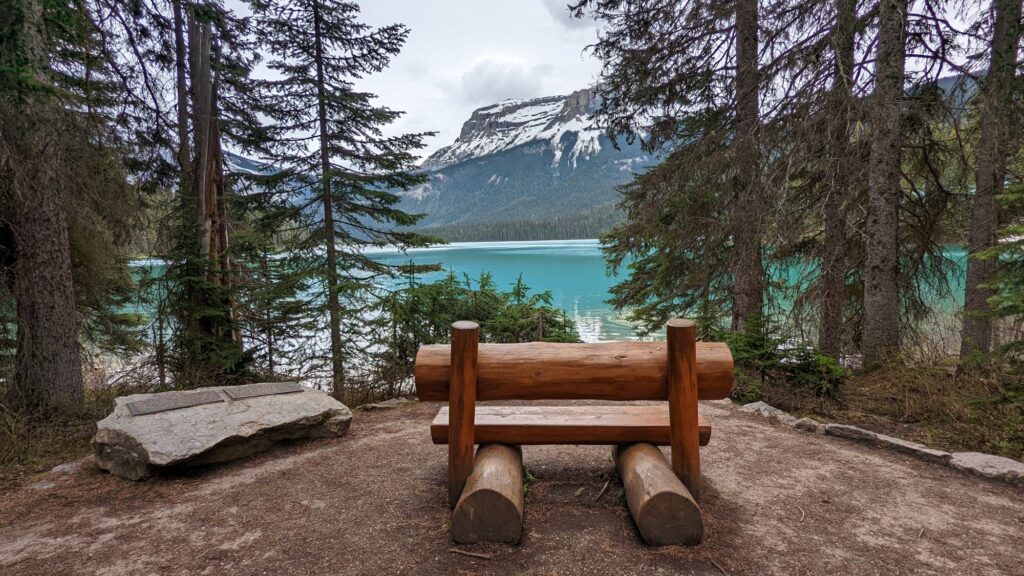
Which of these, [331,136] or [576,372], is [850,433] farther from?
[331,136]

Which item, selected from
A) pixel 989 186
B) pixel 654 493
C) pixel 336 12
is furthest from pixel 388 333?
pixel 989 186

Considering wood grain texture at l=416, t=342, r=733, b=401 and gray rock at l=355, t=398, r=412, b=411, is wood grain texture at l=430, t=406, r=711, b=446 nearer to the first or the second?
wood grain texture at l=416, t=342, r=733, b=401

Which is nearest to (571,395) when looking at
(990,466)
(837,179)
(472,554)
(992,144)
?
(472,554)

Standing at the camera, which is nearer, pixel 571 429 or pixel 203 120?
pixel 571 429

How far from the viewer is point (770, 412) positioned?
16.2ft

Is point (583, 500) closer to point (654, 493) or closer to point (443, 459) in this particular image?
point (654, 493)

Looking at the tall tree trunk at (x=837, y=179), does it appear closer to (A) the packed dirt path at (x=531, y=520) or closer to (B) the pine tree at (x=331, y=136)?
(A) the packed dirt path at (x=531, y=520)

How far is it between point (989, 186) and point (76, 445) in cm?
1133

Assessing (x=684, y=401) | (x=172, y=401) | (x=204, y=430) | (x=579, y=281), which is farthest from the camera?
(x=579, y=281)

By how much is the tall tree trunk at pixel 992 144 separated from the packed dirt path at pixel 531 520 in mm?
1850

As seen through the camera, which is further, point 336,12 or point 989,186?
point 336,12

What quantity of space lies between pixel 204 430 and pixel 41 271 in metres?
2.87

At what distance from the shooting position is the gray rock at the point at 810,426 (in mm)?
4344

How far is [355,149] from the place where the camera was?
9.02m
